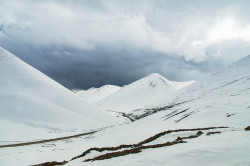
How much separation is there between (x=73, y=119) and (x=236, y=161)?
273ft

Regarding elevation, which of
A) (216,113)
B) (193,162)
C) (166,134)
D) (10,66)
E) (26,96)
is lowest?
(193,162)

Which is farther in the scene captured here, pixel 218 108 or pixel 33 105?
pixel 33 105

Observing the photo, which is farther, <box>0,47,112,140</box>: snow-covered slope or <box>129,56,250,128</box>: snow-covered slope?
<box>0,47,112,140</box>: snow-covered slope

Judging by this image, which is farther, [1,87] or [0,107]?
[1,87]

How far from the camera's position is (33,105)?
82125 mm

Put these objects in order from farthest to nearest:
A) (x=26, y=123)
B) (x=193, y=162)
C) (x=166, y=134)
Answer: (x=26, y=123)
(x=166, y=134)
(x=193, y=162)

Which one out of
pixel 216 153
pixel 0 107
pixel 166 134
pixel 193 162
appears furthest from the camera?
pixel 0 107

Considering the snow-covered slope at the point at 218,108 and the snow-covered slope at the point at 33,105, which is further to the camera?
the snow-covered slope at the point at 33,105

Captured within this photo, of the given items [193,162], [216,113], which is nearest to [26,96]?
[216,113]

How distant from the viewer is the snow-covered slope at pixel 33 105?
237 ft

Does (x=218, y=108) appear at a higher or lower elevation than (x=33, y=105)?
lower

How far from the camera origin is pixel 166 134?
869 inches

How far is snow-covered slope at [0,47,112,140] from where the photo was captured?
72312 millimetres

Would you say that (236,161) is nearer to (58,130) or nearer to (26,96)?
(58,130)
